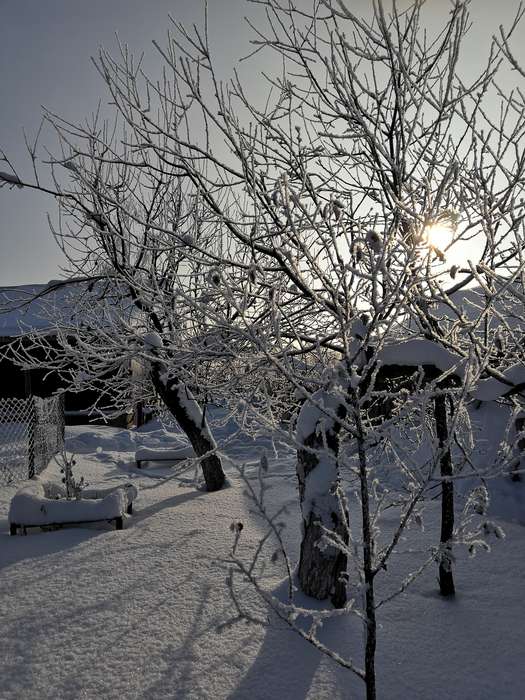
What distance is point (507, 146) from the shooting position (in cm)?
345

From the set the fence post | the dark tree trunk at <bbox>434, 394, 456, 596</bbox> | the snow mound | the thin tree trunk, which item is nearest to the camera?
the thin tree trunk

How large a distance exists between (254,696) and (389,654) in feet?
3.27

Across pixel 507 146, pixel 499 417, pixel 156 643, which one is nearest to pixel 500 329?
pixel 507 146

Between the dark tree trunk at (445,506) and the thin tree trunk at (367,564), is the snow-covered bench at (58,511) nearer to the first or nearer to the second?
the dark tree trunk at (445,506)

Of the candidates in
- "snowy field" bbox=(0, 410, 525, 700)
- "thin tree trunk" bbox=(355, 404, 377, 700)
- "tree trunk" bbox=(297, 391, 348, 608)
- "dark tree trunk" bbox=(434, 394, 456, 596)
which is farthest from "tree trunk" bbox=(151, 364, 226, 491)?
"thin tree trunk" bbox=(355, 404, 377, 700)

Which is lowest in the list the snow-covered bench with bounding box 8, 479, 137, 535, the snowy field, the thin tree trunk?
the snowy field

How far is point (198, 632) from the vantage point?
3596mm

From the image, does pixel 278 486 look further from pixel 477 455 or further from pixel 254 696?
pixel 254 696

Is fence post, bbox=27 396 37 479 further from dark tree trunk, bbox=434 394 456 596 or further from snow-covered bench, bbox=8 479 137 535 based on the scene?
dark tree trunk, bbox=434 394 456 596

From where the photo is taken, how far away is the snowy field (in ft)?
9.97

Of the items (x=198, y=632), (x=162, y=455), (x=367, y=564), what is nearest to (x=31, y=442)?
(x=162, y=455)

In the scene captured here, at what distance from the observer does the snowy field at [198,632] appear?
3.04 metres

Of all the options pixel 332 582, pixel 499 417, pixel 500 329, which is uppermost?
pixel 500 329

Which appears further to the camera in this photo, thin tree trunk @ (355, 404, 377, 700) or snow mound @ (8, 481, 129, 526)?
snow mound @ (8, 481, 129, 526)
